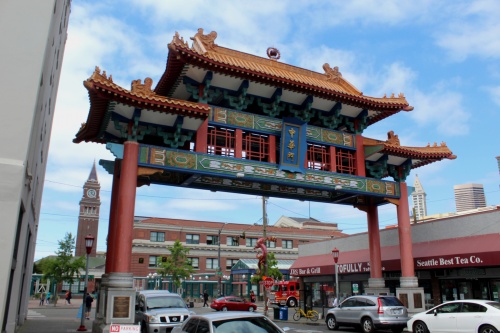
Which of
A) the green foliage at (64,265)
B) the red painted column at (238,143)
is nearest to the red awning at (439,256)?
the red painted column at (238,143)

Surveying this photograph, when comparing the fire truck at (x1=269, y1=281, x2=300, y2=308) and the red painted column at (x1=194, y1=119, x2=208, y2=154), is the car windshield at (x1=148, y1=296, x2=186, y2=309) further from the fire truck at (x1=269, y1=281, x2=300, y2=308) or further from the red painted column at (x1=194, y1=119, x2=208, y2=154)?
the fire truck at (x1=269, y1=281, x2=300, y2=308)

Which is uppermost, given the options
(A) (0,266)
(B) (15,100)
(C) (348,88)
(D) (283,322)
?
(C) (348,88)

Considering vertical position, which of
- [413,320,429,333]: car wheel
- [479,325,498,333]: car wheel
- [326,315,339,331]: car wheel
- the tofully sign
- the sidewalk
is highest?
the tofully sign

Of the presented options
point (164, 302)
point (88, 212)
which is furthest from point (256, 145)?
point (88, 212)

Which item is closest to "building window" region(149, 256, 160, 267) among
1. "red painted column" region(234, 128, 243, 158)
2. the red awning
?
the red awning

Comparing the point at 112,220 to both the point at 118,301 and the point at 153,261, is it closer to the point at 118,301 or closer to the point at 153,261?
the point at 118,301

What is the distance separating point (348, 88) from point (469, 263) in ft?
35.6

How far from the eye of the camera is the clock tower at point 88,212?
101m

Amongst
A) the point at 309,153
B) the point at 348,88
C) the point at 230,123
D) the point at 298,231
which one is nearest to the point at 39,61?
the point at 230,123

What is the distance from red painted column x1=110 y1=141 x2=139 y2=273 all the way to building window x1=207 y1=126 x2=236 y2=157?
3402 millimetres

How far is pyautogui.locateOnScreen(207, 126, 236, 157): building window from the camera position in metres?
19.3

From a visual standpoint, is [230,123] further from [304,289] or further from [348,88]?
[304,289]

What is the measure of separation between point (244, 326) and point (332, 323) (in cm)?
1373

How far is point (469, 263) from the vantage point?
21125mm
